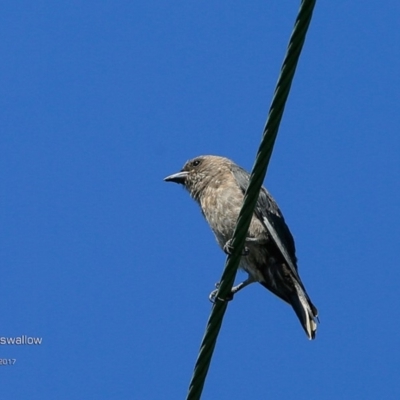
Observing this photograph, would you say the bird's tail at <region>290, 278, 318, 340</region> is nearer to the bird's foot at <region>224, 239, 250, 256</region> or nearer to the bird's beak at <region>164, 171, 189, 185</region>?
the bird's foot at <region>224, 239, 250, 256</region>

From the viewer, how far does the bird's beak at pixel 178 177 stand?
9.53 m

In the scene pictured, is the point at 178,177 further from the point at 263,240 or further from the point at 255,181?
the point at 255,181

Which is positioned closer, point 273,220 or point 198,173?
point 273,220

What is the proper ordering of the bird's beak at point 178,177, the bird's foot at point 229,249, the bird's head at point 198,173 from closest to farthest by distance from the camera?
1. the bird's foot at point 229,249
2. the bird's head at point 198,173
3. the bird's beak at point 178,177

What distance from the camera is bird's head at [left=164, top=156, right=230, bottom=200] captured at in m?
8.98

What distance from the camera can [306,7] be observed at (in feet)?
12.1

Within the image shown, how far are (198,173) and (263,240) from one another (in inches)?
69.5

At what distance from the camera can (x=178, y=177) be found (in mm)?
9609

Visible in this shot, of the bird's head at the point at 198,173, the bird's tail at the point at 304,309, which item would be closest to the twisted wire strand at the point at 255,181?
the bird's tail at the point at 304,309

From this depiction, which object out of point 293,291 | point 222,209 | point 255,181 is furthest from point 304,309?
point 255,181

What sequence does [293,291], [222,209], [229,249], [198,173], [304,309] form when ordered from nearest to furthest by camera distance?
[229,249]
[304,309]
[293,291]
[222,209]
[198,173]

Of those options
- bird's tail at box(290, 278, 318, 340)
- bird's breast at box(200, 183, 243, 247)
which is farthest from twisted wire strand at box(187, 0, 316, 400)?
bird's breast at box(200, 183, 243, 247)

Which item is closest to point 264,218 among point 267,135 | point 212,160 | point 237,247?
point 212,160

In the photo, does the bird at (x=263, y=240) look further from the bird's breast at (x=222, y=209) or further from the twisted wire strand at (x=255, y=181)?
the twisted wire strand at (x=255, y=181)
